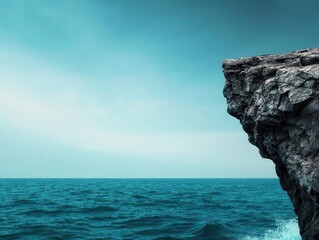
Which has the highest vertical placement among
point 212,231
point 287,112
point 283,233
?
point 287,112

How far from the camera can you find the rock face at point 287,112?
46.0 feet

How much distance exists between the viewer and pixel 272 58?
57.1 ft

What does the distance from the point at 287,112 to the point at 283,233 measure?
58.9 feet

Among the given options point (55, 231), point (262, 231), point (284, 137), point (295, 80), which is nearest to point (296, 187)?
point (284, 137)

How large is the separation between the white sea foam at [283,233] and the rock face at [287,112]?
9.99 metres

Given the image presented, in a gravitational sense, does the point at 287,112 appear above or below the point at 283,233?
above

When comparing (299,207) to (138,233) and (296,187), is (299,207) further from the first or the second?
(138,233)

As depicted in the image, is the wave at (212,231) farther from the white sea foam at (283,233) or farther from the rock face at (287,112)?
the rock face at (287,112)

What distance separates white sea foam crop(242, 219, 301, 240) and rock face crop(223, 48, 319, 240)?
999 centimetres

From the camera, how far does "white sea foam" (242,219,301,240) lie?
26.4 m

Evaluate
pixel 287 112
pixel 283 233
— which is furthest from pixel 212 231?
pixel 287 112

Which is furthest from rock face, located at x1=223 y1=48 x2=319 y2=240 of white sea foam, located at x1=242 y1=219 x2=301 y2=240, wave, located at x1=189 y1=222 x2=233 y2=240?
wave, located at x1=189 y1=222 x2=233 y2=240

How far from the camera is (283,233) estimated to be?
1110 inches

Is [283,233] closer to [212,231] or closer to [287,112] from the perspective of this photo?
[212,231]
